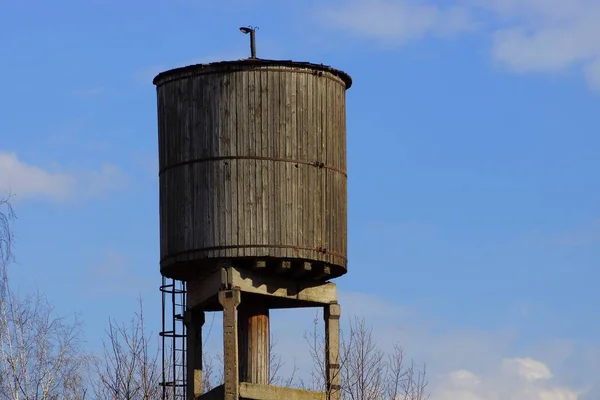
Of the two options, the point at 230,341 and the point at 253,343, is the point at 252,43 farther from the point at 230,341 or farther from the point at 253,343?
the point at 230,341

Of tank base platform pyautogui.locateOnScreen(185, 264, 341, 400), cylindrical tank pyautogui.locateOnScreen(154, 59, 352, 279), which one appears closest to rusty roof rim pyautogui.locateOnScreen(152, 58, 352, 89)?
Answer: cylindrical tank pyautogui.locateOnScreen(154, 59, 352, 279)

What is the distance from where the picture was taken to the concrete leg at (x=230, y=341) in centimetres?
3058

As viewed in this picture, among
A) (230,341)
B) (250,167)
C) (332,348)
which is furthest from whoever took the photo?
(332,348)

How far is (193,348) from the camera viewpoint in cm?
3297

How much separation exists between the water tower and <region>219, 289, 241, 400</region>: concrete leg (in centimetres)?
2

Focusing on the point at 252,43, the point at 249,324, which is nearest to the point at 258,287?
the point at 249,324

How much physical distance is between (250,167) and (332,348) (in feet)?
14.1

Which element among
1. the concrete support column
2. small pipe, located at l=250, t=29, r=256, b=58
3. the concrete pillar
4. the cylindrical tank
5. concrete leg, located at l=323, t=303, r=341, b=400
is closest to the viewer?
the cylindrical tank

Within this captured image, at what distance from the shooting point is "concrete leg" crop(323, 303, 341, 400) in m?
32.6

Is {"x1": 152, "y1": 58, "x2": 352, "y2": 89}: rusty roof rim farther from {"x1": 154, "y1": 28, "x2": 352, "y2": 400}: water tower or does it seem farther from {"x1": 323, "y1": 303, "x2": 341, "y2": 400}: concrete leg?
{"x1": 323, "y1": 303, "x2": 341, "y2": 400}: concrete leg

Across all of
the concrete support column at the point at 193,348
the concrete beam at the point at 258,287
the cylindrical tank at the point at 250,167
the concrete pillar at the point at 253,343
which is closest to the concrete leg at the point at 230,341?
the concrete beam at the point at 258,287

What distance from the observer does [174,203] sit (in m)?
31.5

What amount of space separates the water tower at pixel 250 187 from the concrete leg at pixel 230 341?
0.02 metres

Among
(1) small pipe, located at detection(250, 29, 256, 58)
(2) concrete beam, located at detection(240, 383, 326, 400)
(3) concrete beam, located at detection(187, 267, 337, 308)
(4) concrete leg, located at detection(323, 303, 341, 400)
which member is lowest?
(2) concrete beam, located at detection(240, 383, 326, 400)
